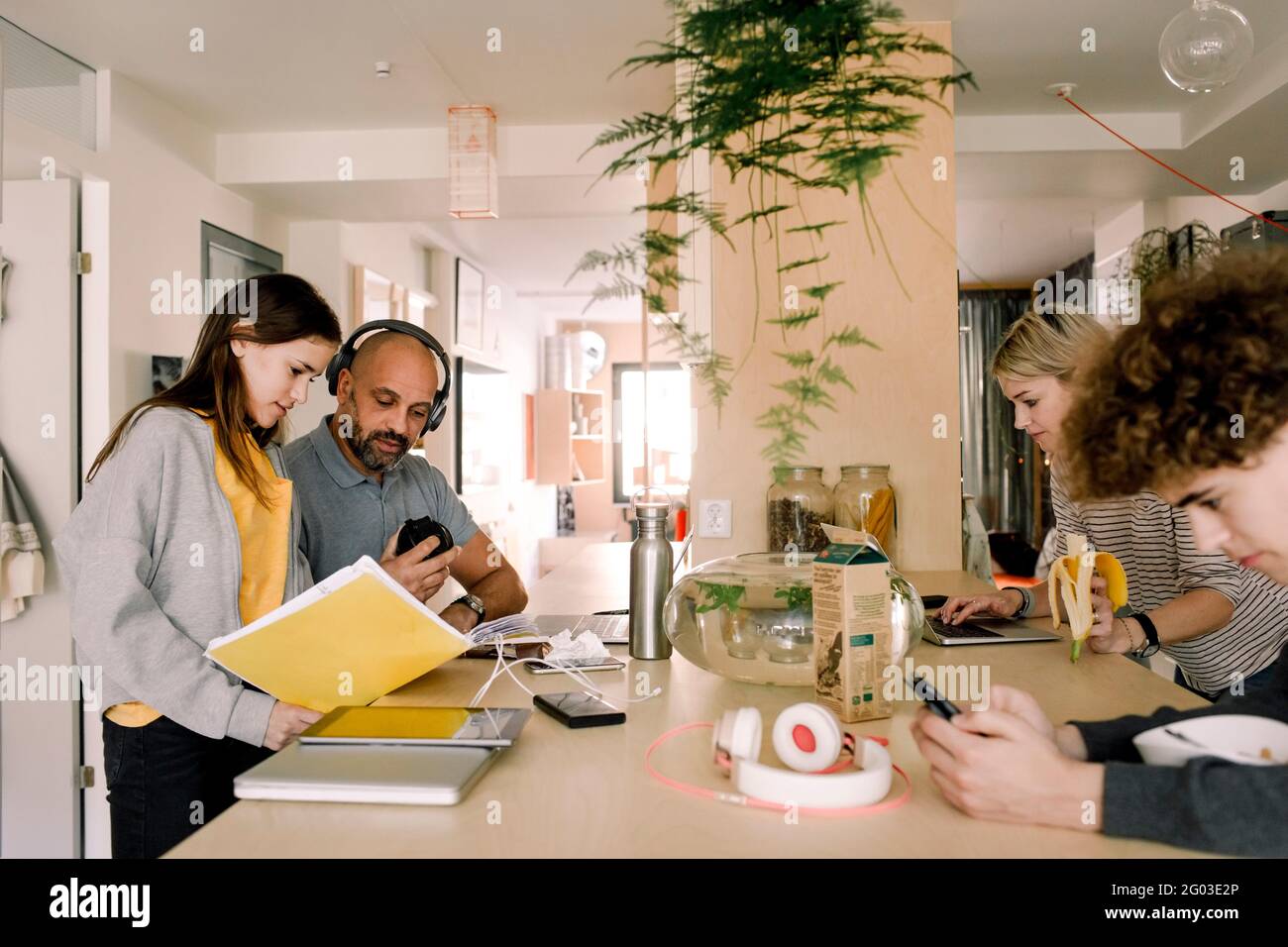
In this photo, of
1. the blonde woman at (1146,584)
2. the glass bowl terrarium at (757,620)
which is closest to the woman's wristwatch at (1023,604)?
the blonde woman at (1146,584)

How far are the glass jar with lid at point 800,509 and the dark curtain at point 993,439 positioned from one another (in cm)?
562

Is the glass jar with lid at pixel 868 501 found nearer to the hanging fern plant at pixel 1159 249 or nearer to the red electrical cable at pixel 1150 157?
the hanging fern plant at pixel 1159 249

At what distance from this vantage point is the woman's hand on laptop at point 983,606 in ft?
5.47

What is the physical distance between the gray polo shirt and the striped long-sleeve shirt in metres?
1.39

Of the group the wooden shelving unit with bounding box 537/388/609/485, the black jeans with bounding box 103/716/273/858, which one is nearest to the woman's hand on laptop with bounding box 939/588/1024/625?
the black jeans with bounding box 103/716/273/858

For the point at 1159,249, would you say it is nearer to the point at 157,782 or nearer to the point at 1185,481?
the point at 1185,481

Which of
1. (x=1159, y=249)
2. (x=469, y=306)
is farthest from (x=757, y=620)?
(x=469, y=306)

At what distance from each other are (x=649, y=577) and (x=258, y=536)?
2.09ft

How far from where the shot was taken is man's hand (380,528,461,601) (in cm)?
148

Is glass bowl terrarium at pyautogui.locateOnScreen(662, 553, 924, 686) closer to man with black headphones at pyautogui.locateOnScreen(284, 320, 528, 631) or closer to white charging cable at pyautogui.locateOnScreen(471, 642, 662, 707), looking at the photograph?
white charging cable at pyautogui.locateOnScreen(471, 642, 662, 707)

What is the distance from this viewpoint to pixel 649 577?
55.0 inches
